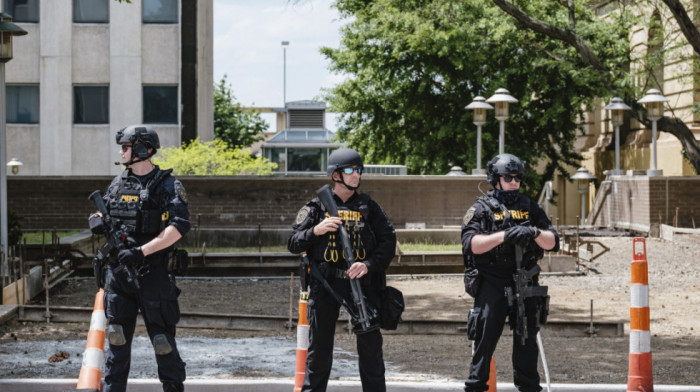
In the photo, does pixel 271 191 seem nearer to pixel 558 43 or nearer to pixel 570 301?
pixel 570 301

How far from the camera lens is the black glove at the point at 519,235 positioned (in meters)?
6.28

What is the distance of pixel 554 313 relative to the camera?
13758mm

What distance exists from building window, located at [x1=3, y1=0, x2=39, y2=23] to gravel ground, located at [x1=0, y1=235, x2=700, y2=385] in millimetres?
16742

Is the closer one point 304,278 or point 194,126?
point 304,278

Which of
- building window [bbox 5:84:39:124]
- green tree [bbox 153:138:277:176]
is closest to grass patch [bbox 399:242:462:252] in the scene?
green tree [bbox 153:138:277:176]

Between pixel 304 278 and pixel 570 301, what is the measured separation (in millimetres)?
9409

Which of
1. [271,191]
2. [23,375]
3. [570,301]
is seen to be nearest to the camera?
[23,375]

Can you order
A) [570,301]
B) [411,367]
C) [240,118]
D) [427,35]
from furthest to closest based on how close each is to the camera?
[240,118]
[427,35]
[570,301]
[411,367]

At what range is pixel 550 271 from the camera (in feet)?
60.2

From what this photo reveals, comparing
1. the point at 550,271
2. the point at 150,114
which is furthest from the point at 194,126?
the point at 550,271

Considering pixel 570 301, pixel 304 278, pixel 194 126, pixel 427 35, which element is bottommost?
pixel 570 301

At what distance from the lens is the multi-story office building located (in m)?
31.1

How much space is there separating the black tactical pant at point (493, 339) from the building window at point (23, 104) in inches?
1087

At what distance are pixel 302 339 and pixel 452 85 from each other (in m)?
28.9
